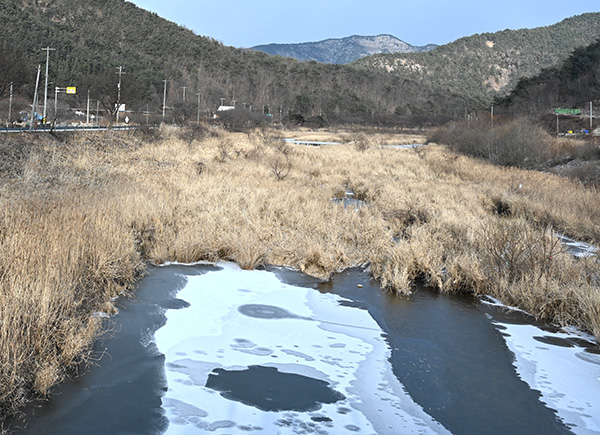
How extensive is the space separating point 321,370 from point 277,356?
1.97ft

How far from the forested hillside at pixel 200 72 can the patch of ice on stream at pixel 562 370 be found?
5819 centimetres

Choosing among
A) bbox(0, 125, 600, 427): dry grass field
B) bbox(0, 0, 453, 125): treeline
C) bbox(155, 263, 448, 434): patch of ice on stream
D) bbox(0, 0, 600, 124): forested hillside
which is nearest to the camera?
bbox(155, 263, 448, 434): patch of ice on stream

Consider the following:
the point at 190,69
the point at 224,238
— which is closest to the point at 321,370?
the point at 224,238

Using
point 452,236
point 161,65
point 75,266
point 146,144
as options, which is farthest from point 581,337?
point 161,65

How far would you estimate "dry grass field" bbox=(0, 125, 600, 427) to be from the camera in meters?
5.54

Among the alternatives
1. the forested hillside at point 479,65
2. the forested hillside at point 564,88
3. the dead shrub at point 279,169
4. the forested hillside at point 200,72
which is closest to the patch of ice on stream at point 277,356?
the dead shrub at point 279,169

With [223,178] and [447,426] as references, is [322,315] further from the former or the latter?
[223,178]

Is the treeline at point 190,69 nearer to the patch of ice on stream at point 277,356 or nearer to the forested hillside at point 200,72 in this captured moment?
the forested hillside at point 200,72

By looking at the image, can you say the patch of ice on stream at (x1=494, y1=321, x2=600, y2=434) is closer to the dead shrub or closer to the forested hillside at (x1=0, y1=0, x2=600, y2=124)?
the dead shrub

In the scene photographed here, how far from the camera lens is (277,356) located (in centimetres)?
596

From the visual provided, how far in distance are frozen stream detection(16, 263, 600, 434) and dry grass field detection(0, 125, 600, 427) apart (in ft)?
1.61

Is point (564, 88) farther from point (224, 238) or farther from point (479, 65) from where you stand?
point (479, 65)

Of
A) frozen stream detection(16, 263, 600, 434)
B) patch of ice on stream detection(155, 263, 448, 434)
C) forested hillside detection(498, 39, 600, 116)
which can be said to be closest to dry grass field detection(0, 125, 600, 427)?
frozen stream detection(16, 263, 600, 434)

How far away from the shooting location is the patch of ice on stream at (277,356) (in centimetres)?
453
